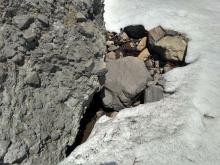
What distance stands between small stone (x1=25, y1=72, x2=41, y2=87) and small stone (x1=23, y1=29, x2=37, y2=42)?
0.63m

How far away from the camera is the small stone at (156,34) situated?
33.7 ft

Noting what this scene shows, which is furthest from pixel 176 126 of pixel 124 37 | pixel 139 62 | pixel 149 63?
pixel 124 37

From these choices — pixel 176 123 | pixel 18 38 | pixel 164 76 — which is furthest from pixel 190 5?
pixel 18 38

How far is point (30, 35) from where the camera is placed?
752cm

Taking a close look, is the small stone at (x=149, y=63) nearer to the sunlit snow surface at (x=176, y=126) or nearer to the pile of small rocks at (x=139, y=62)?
the pile of small rocks at (x=139, y=62)

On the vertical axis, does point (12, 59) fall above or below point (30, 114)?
above

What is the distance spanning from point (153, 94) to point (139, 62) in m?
0.93

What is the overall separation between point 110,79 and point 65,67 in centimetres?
128

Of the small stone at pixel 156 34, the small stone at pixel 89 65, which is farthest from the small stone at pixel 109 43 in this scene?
the small stone at pixel 89 65

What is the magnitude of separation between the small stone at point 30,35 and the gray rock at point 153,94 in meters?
2.77

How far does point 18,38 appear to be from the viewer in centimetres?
743

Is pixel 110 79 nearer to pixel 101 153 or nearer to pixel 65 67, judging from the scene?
pixel 65 67

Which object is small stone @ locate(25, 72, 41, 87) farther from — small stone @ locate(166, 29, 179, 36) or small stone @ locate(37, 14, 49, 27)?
small stone @ locate(166, 29, 179, 36)

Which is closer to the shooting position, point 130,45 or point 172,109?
point 172,109
